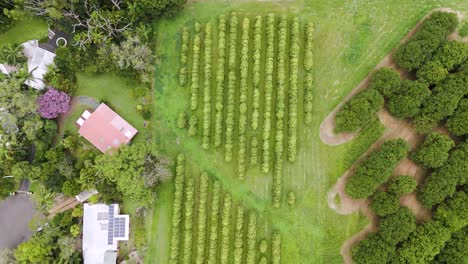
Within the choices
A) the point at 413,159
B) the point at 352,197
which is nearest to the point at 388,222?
the point at 352,197

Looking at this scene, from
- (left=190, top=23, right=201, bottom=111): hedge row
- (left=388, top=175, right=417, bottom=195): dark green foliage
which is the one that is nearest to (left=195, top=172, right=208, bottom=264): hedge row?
(left=190, top=23, right=201, bottom=111): hedge row

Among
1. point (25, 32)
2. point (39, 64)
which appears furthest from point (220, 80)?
→ point (25, 32)

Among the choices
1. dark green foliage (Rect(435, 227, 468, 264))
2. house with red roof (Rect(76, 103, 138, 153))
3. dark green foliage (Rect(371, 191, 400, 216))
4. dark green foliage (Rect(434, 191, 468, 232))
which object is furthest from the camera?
house with red roof (Rect(76, 103, 138, 153))

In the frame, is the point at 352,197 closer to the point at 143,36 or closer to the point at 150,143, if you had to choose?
the point at 150,143

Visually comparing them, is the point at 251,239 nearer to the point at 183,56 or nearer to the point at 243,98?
the point at 243,98

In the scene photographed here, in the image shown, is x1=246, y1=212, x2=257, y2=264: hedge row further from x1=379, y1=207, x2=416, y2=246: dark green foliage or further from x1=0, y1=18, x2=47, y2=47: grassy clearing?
x1=0, y1=18, x2=47, y2=47: grassy clearing

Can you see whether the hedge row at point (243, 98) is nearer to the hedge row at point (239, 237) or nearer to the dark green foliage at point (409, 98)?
the hedge row at point (239, 237)
